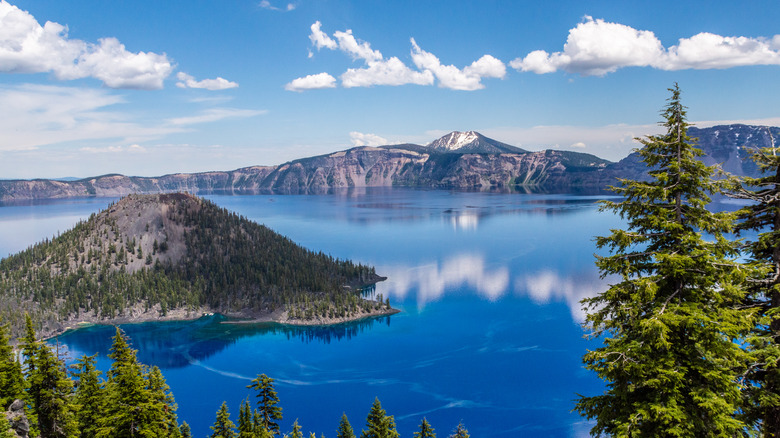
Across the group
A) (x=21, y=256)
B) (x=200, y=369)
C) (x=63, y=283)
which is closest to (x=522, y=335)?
(x=200, y=369)

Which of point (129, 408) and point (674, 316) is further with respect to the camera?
point (129, 408)

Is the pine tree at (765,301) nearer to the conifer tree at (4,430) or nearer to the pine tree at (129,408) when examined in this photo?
the pine tree at (129,408)

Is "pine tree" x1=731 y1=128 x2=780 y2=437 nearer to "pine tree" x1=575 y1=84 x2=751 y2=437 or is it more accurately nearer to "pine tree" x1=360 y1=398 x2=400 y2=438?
"pine tree" x1=575 y1=84 x2=751 y2=437

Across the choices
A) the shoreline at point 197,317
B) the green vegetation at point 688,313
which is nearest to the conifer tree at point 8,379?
the green vegetation at point 688,313

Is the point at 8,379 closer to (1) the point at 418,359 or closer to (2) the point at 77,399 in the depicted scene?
(2) the point at 77,399

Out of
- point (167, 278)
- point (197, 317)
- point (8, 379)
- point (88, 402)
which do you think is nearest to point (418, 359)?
point (88, 402)

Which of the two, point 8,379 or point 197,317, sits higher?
point 8,379

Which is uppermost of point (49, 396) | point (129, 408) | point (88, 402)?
point (129, 408)
